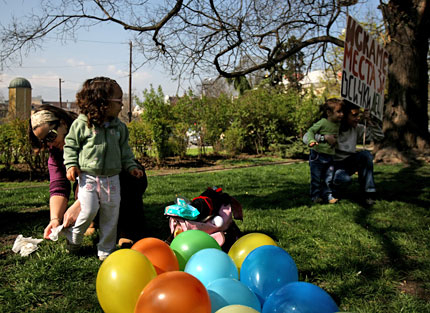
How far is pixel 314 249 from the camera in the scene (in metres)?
3.29

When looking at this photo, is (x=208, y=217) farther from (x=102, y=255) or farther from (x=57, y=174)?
(x=57, y=174)

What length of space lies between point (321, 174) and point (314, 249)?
7.27 feet

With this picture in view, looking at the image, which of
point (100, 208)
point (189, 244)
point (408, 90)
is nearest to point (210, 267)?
point (189, 244)

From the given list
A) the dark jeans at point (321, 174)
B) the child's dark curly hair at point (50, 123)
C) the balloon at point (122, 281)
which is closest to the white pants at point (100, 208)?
the child's dark curly hair at point (50, 123)

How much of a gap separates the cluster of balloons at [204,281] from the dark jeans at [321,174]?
112 inches

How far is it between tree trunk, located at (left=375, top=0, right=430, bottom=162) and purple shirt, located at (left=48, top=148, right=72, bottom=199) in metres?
9.58

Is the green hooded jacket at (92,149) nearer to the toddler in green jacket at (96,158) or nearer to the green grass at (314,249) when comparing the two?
the toddler in green jacket at (96,158)

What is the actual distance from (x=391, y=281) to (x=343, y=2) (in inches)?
238

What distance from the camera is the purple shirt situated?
350 centimetres

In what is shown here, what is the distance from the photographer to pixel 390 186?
6.59 metres

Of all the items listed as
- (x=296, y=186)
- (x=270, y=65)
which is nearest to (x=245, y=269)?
(x=296, y=186)

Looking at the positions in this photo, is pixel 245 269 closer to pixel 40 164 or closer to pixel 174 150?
pixel 40 164

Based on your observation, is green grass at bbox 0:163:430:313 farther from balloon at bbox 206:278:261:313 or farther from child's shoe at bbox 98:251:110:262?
balloon at bbox 206:278:261:313

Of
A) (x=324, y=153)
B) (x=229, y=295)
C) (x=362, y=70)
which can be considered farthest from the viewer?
(x=324, y=153)
